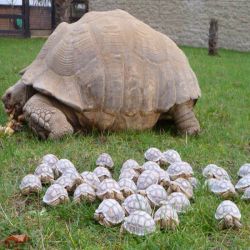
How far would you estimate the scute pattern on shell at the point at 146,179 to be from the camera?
3095 mm

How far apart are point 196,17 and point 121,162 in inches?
636

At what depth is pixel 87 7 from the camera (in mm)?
22266

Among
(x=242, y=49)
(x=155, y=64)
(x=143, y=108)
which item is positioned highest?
(x=155, y=64)

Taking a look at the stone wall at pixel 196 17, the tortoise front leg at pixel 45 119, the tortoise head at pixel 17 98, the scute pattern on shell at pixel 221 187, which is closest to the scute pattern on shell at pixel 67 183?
the scute pattern on shell at pixel 221 187

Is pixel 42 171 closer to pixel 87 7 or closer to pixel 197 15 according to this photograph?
pixel 197 15

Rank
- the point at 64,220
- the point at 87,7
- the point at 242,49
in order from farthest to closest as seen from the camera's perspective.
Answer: the point at 87,7, the point at 242,49, the point at 64,220

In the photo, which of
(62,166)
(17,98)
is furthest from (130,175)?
(17,98)

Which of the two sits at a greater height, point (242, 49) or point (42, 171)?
point (42, 171)

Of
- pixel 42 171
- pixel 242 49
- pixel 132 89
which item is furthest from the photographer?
pixel 242 49

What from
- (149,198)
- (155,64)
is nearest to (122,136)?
(155,64)

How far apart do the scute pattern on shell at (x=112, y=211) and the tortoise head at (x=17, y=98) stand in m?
2.50

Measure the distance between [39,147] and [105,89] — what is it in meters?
0.77

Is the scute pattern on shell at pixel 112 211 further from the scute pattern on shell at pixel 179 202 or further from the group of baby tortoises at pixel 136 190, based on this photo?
the scute pattern on shell at pixel 179 202

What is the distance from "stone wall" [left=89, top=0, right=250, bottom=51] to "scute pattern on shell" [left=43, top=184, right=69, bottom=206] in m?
16.1
